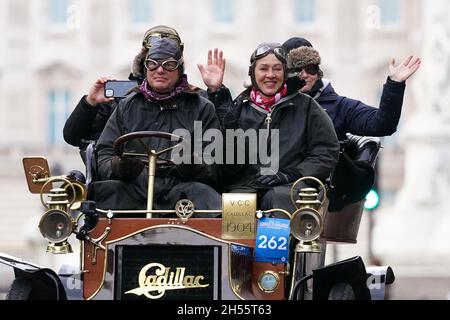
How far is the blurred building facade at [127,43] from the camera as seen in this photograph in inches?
2756

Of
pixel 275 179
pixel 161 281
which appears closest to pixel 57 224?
pixel 161 281

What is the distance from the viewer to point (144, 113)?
42.7 ft

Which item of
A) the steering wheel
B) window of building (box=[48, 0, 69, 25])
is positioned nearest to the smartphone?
the steering wheel

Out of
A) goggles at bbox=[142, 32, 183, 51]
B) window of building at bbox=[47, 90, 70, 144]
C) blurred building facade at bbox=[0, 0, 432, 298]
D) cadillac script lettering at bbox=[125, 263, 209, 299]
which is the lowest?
window of building at bbox=[47, 90, 70, 144]

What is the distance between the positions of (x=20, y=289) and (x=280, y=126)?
6.16ft

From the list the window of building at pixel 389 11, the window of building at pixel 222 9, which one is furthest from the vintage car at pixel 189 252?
the window of building at pixel 222 9

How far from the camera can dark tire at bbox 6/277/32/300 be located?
1205 centimetres

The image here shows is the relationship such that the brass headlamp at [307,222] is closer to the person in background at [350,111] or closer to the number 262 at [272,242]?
the number 262 at [272,242]

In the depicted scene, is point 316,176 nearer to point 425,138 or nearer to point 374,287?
point 374,287

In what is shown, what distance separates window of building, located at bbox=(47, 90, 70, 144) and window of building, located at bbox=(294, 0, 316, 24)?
25.6ft

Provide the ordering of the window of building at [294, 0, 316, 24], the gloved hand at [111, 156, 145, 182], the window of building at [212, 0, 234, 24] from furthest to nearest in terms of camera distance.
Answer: the window of building at [212, 0, 234, 24] < the window of building at [294, 0, 316, 24] < the gloved hand at [111, 156, 145, 182]

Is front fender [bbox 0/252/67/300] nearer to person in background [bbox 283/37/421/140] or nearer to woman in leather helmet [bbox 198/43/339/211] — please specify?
woman in leather helmet [bbox 198/43/339/211]
